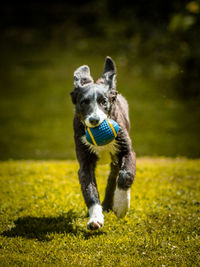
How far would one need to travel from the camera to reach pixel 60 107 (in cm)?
1881

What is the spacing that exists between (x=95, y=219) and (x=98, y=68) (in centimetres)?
1832

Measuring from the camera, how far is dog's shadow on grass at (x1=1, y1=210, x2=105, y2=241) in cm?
509

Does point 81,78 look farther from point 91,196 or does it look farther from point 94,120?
point 91,196

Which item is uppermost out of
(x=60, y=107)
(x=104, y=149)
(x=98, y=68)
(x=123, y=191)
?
(x=98, y=68)

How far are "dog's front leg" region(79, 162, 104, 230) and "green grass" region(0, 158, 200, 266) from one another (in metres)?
0.43

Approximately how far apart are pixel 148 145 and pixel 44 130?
186 inches

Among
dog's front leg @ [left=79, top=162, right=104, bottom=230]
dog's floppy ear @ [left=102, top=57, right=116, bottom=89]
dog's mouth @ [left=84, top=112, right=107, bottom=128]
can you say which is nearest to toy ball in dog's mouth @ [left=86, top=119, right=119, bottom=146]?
dog's mouth @ [left=84, top=112, right=107, bottom=128]

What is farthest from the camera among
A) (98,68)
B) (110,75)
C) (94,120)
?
(98,68)

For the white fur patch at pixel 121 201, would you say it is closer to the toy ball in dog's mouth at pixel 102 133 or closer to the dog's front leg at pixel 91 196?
the dog's front leg at pixel 91 196

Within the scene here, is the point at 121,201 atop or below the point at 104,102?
below

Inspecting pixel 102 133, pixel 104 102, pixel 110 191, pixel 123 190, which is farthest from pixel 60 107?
pixel 102 133

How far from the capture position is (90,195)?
4.68m

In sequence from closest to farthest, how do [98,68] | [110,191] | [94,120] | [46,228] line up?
[94,120]
[46,228]
[110,191]
[98,68]

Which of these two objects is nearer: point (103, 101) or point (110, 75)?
point (103, 101)
